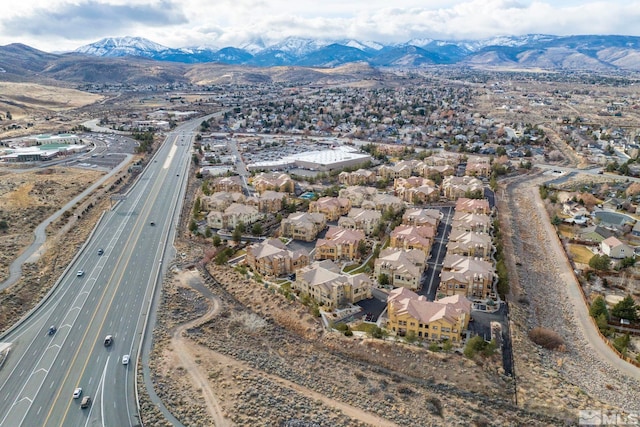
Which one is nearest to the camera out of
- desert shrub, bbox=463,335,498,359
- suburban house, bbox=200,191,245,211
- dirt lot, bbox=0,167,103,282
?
desert shrub, bbox=463,335,498,359

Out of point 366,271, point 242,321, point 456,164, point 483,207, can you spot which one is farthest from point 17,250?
point 456,164

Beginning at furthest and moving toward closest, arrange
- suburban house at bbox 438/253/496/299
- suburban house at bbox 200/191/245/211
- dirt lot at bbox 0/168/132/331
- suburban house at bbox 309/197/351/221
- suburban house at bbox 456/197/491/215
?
suburban house at bbox 200/191/245/211 < suburban house at bbox 309/197/351/221 < suburban house at bbox 456/197/491/215 < dirt lot at bbox 0/168/132/331 < suburban house at bbox 438/253/496/299

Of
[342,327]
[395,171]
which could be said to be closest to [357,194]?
[395,171]

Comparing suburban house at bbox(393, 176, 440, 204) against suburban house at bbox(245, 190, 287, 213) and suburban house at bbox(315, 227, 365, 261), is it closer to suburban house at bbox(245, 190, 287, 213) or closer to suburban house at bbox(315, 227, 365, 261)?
suburban house at bbox(245, 190, 287, 213)

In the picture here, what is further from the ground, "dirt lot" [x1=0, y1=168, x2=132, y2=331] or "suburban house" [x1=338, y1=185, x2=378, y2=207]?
"dirt lot" [x1=0, y1=168, x2=132, y2=331]

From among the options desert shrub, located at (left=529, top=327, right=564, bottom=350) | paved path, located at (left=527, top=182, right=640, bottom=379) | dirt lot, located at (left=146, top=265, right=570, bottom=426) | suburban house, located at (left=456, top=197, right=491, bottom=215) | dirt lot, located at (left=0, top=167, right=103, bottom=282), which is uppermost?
dirt lot, located at (left=0, top=167, right=103, bottom=282)

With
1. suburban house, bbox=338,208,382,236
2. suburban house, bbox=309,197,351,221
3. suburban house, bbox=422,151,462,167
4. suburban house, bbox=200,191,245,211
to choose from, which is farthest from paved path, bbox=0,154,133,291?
suburban house, bbox=422,151,462,167

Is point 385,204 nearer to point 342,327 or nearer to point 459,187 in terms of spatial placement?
point 459,187
